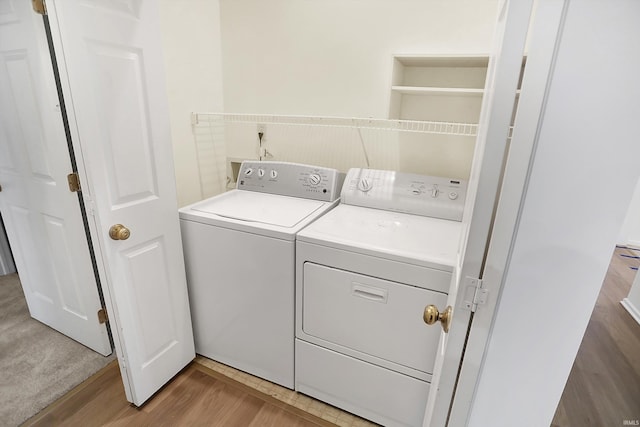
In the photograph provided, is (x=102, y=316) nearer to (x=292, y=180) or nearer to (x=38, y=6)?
(x=292, y=180)

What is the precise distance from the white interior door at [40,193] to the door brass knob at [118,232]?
0.53 meters

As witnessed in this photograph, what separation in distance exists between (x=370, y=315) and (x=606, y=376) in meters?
1.43

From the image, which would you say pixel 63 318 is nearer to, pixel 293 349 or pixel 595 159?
pixel 293 349

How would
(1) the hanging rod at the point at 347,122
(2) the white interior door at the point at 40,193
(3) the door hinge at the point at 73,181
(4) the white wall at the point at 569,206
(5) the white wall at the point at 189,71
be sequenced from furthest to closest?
1. (5) the white wall at the point at 189,71
2. (1) the hanging rod at the point at 347,122
3. (3) the door hinge at the point at 73,181
4. (2) the white interior door at the point at 40,193
5. (4) the white wall at the point at 569,206

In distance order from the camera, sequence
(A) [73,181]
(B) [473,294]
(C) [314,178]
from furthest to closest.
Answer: (C) [314,178], (A) [73,181], (B) [473,294]

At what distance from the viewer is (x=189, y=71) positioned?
2.05 meters

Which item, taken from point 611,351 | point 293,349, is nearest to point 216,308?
point 293,349

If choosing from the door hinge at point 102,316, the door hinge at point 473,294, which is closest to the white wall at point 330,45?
the door hinge at point 473,294

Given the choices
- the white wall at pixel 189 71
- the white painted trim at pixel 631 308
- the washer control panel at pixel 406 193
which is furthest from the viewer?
the white painted trim at pixel 631 308

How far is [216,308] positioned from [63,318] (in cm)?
106

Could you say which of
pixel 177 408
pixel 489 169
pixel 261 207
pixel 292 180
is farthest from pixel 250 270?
pixel 489 169

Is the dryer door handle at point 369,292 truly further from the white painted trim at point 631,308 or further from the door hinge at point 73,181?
the white painted trim at point 631,308

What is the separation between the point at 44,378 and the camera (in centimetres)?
171

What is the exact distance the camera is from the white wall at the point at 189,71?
1923 millimetres
